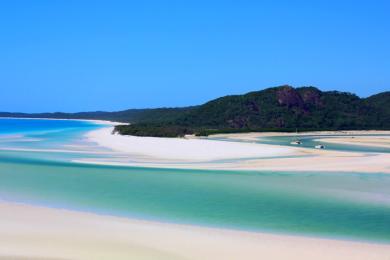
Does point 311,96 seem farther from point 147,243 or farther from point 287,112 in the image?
point 147,243

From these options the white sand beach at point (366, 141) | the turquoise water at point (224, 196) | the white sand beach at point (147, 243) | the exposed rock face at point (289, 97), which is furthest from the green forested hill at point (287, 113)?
the white sand beach at point (147, 243)

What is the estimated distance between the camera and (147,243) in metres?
11.0

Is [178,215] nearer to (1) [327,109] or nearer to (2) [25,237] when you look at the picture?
(2) [25,237]

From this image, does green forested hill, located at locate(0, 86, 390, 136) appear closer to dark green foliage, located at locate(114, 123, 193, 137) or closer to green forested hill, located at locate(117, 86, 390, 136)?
green forested hill, located at locate(117, 86, 390, 136)

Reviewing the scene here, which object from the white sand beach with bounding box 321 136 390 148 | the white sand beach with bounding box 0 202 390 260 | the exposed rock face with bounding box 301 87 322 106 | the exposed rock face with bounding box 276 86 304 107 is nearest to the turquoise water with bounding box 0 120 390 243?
the white sand beach with bounding box 0 202 390 260

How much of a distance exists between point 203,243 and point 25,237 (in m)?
3.89

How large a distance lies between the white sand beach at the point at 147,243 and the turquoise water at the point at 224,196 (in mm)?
1009

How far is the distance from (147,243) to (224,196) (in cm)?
660

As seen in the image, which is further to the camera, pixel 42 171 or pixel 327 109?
pixel 327 109

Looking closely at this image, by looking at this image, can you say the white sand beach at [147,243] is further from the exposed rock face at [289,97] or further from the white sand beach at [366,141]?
the exposed rock face at [289,97]

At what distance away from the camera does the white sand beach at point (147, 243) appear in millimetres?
10141

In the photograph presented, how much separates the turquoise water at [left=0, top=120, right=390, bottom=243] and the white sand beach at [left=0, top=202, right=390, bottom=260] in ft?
3.31

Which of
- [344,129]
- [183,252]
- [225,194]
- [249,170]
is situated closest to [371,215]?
[225,194]

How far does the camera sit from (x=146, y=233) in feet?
38.7
